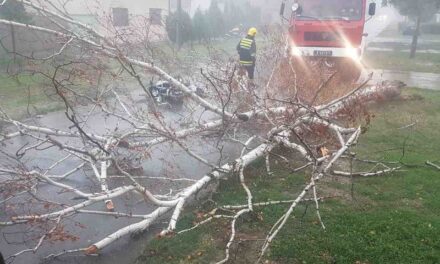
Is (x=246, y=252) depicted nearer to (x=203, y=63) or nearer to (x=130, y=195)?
(x=130, y=195)

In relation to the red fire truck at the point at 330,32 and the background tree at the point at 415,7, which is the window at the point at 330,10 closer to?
the red fire truck at the point at 330,32

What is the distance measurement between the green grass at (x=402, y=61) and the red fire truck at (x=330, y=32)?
6.21 meters

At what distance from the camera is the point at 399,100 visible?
10.7m

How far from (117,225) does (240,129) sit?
300 centimetres

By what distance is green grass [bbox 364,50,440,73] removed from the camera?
1686cm

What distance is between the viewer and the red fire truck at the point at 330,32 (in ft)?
37.0

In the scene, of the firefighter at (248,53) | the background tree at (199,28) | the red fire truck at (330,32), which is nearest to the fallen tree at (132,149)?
the firefighter at (248,53)

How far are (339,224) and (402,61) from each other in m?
15.7

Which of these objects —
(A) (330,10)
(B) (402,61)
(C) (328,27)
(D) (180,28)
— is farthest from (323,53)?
(D) (180,28)

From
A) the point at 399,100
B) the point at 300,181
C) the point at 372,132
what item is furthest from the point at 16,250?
the point at 399,100

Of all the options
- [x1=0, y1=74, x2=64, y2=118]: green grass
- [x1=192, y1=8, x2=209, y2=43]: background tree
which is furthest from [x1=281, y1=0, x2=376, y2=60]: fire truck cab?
[x1=192, y1=8, x2=209, y2=43]: background tree

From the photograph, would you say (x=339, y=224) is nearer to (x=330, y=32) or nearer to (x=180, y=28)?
(x=330, y=32)

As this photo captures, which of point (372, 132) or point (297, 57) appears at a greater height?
point (297, 57)

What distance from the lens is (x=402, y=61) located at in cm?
1838
